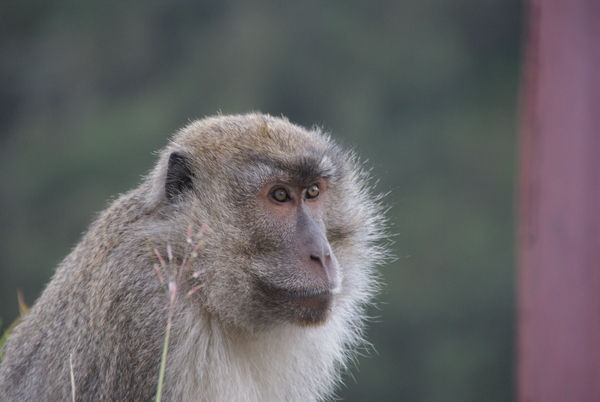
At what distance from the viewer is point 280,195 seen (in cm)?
512

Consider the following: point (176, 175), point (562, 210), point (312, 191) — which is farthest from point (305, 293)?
point (562, 210)

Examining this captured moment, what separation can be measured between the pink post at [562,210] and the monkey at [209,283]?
117 centimetres

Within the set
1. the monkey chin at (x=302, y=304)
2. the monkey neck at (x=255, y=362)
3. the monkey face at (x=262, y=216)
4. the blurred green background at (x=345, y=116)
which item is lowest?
the monkey neck at (x=255, y=362)

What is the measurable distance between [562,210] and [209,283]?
6.76 feet

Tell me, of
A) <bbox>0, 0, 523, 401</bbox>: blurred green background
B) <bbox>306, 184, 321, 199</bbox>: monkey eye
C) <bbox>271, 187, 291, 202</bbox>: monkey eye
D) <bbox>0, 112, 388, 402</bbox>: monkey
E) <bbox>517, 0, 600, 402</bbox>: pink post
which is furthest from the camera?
<bbox>0, 0, 523, 401</bbox>: blurred green background

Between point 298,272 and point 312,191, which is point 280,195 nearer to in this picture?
point 312,191

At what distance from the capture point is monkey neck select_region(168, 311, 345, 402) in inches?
189

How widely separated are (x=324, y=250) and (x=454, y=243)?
27515mm

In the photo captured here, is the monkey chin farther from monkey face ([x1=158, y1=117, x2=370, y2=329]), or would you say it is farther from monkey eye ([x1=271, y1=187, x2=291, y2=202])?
monkey eye ([x1=271, y1=187, x2=291, y2=202])

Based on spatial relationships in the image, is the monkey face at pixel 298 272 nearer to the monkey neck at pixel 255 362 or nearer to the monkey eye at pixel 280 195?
the monkey eye at pixel 280 195

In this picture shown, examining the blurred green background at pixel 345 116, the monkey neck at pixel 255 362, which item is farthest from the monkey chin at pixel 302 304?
the blurred green background at pixel 345 116

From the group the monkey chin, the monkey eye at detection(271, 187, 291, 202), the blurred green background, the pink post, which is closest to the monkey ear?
the monkey eye at detection(271, 187, 291, 202)

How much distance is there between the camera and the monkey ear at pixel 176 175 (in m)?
5.14

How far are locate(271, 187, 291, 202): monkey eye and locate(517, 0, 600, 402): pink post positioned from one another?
4.71 ft
